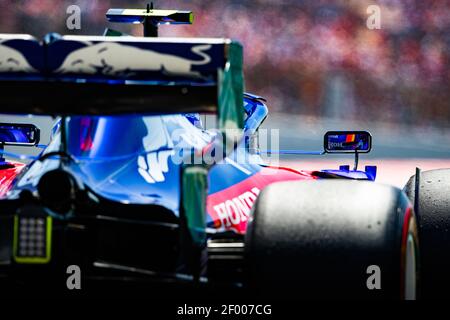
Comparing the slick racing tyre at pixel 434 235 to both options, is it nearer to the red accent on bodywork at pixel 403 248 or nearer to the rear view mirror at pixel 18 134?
the red accent on bodywork at pixel 403 248

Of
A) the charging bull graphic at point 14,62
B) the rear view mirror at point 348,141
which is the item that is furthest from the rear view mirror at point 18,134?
the charging bull graphic at point 14,62

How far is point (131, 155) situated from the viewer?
4363mm

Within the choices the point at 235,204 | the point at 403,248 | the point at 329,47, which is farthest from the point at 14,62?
the point at 329,47

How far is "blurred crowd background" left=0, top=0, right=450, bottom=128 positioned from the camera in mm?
15180

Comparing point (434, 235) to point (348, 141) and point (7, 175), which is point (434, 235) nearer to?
point (348, 141)

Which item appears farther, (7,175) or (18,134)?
(18,134)

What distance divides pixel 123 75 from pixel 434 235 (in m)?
2.47

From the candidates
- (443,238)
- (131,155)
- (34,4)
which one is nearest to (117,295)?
(131,155)

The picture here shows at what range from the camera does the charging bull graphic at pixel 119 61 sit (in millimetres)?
3801

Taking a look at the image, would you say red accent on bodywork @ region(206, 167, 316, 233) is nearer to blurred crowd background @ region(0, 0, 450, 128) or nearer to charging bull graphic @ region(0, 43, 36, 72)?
charging bull graphic @ region(0, 43, 36, 72)

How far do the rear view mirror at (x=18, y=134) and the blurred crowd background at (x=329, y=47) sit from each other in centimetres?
899

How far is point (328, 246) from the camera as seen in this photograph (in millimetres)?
3600

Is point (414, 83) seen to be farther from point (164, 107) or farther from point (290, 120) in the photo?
point (164, 107)

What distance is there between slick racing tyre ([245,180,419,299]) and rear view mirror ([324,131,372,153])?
289 centimetres
